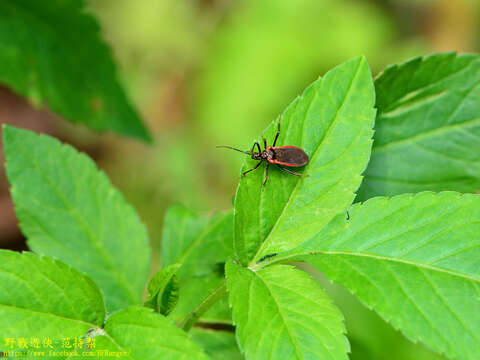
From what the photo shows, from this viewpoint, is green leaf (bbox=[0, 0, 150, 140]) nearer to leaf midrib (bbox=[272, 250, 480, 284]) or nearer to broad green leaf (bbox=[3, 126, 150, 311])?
broad green leaf (bbox=[3, 126, 150, 311])

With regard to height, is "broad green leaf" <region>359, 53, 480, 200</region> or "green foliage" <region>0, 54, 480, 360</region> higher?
"broad green leaf" <region>359, 53, 480, 200</region>

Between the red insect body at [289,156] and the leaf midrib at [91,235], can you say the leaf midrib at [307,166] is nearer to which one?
the red insect body at [289,156]

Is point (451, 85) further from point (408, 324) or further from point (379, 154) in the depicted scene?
point (408, 324)

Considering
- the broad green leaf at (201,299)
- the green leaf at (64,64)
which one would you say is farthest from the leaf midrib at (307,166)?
the green leaf at (64,64)

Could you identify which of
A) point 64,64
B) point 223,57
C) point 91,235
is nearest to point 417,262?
point 91,235

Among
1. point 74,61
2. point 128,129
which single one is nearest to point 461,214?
point 128,129

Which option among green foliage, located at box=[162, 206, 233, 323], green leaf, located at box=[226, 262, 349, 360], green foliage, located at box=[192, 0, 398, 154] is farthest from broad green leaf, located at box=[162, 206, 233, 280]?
green foliage, located at box=[192, 0, 398, 154]
